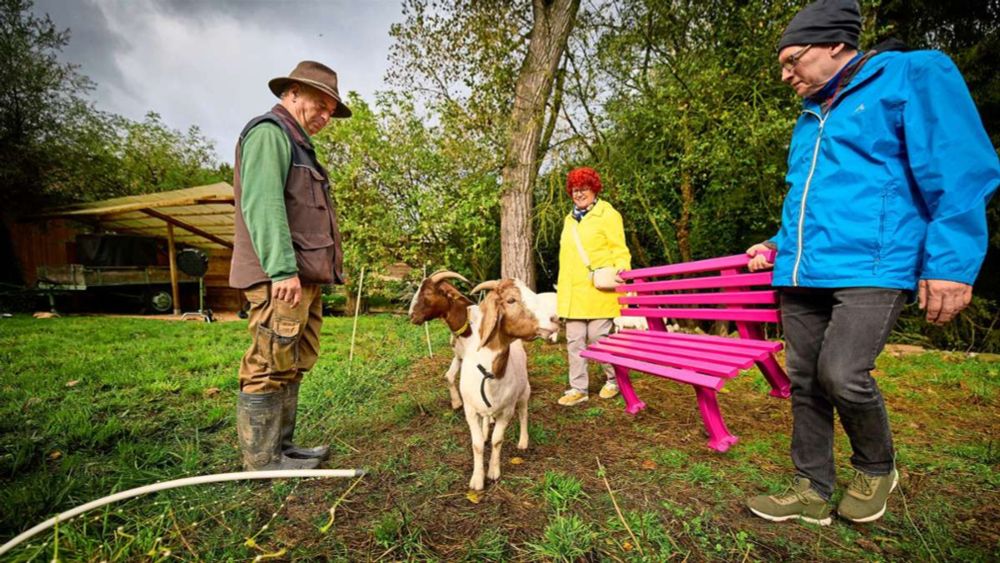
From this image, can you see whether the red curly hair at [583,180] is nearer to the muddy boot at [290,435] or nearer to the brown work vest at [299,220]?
the brown work vest at [299,220]

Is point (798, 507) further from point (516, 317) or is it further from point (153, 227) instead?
point (153, 227)

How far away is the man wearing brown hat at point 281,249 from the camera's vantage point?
2.31m

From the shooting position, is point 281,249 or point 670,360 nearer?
point 281,249

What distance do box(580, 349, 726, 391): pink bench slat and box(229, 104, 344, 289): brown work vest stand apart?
7.32 ft

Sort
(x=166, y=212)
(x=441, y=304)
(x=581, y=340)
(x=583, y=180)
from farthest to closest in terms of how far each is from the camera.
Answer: (x=166, y=212), (x=581, y=340), (x=583, y=180), (x=441, y=304)

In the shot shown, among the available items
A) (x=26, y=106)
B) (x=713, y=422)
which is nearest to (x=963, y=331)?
(x=713, y=422)

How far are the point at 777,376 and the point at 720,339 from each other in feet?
2.19

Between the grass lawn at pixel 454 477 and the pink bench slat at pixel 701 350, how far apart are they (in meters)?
0.73

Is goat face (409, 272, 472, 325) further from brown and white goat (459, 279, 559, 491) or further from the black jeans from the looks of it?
the black jeans

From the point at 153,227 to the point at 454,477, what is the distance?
17.0 metres

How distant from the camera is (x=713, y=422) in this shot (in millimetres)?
2830

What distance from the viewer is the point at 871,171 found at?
179 cm

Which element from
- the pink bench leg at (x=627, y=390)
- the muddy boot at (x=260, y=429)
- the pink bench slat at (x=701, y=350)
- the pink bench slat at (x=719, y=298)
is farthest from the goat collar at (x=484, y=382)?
the pink bench slat at (x=719, y=298)

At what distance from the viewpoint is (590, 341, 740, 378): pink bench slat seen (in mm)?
2461
